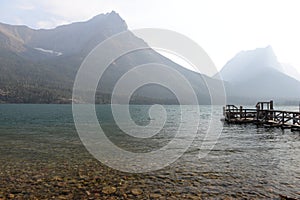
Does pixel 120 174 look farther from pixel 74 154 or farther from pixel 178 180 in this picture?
pixel 74 154

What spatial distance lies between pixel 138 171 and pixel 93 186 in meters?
4.55

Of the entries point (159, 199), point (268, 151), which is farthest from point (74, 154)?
point (268, 151)

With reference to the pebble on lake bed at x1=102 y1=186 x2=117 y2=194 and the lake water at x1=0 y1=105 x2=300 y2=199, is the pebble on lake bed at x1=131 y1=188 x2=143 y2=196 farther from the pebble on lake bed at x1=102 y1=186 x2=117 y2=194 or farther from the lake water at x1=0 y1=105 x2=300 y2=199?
the pebble on lake bed at x1=102 y1=186 x2=117 y2=194

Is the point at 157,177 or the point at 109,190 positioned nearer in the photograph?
the point at 109,190

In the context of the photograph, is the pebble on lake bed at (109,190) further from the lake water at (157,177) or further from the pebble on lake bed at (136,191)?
the pebble on lake bed at (136,191)

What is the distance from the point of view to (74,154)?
2473cm

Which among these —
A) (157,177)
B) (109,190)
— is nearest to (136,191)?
(109,190)

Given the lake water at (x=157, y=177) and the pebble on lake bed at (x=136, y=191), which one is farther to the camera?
the pebble on lake bed at (x=136, y=191)

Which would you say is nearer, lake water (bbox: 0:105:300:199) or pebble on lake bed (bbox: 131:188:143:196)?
lake water (bbox: 0:105:300:199)

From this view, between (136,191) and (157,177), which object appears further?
(157,177)

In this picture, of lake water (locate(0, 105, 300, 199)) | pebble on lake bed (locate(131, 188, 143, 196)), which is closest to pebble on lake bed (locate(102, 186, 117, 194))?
lake water (locate(0, 105, 300, 199))

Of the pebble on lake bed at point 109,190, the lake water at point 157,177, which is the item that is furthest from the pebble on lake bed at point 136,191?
the pebble on lake bed at point 109,190

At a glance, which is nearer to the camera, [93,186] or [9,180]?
[93,186]

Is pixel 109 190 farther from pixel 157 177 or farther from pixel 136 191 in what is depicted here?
pixel 157 177
